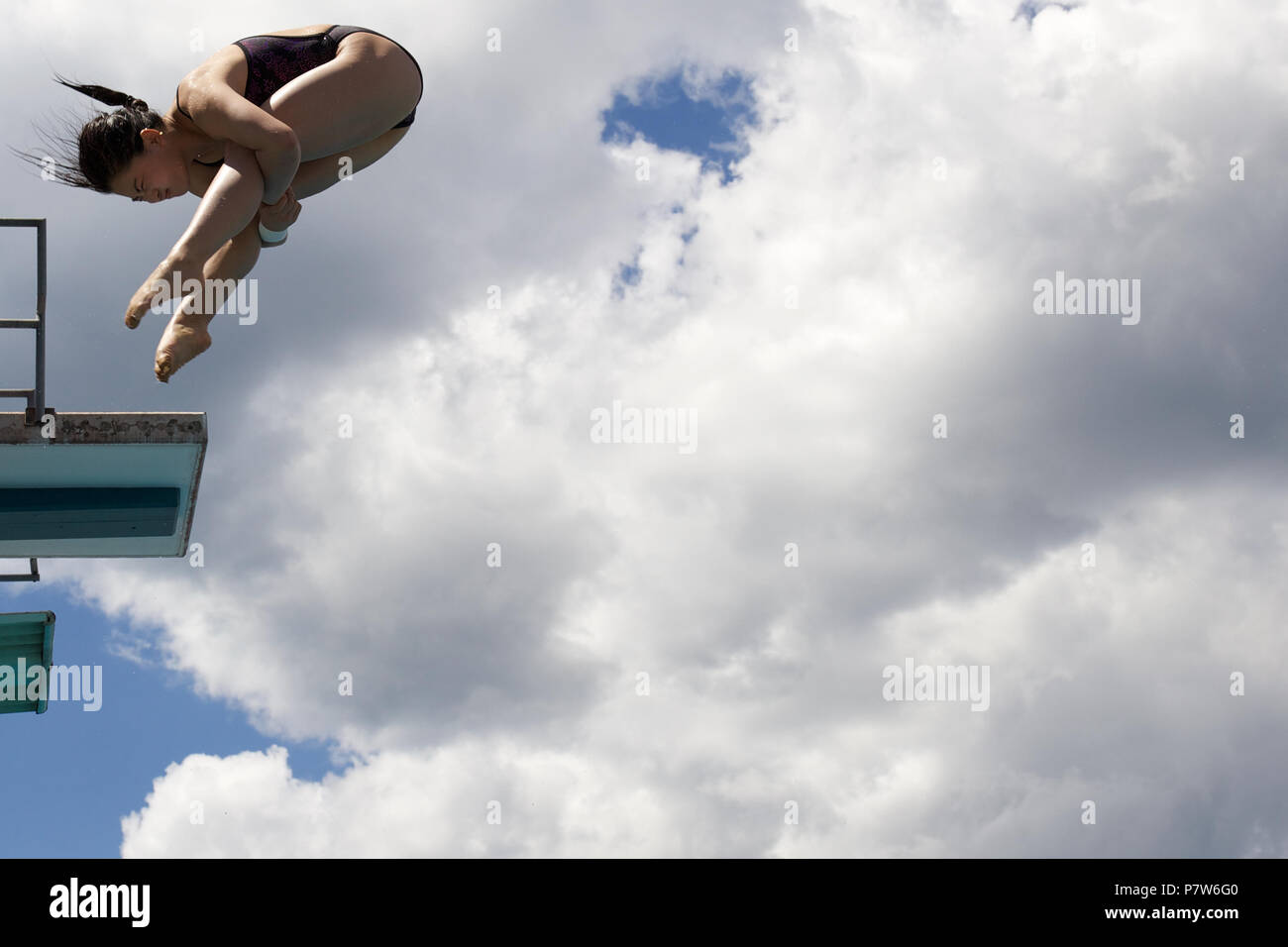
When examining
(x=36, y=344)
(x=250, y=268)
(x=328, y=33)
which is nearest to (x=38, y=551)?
(x=36, y=344)

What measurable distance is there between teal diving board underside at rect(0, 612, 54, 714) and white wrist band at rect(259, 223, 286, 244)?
672 centimetres

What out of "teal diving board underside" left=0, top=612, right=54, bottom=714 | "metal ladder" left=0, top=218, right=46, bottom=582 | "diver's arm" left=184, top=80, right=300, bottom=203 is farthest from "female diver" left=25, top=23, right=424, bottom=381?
"teal diving board underside" left=0, top=612, right=54, bottom=714

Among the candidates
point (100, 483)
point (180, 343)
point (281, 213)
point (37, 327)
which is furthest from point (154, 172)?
point (100, 483)

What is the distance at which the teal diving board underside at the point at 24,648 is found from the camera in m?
15.4

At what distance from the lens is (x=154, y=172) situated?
33.8ft

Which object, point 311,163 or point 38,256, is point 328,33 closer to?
point 311,163

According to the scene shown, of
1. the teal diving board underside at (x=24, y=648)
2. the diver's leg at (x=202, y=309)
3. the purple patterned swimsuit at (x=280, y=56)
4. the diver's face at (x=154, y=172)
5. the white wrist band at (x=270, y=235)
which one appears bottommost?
the teal diving board underside at (x=24, y=648)

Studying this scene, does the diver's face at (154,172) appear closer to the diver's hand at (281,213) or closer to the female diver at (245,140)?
the female diver at (245,140)

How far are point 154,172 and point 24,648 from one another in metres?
7.37

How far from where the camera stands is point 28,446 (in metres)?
12.7

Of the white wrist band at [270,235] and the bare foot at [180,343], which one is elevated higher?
the white wrist band at [270,235]

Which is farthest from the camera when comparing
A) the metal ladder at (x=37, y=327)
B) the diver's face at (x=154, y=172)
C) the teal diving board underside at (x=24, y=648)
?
the teal diving board underside at (x=24, y=648)

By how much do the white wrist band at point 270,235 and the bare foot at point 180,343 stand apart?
1.04m

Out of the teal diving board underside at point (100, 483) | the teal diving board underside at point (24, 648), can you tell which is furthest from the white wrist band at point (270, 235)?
the teal diving board underside at point (24, 648)
